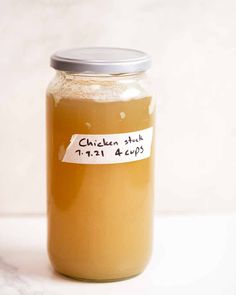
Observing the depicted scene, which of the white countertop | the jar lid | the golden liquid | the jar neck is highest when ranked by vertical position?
the jar lid

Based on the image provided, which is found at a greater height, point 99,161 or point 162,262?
point 99,161

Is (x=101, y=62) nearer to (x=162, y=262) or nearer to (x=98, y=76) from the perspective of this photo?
(x=98, y=76)

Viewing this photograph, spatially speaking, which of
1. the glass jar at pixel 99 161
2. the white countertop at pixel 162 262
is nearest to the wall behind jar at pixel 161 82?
the white countertop at pixel 162 262

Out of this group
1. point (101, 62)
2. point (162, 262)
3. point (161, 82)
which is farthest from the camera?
point (161, 82)

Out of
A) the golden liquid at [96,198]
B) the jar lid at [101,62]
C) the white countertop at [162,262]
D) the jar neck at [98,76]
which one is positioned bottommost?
the white countertop at [162,262]

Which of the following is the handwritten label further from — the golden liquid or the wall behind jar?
the wall behind jar

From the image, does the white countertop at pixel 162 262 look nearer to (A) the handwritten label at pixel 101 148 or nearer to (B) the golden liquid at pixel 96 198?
(B) the golden liquid at pixel 96 198

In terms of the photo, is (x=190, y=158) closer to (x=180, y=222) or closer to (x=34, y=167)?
(x=180, y=222)

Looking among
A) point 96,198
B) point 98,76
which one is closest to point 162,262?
point 96,198

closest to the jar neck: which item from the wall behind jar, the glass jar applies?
the glass jar
